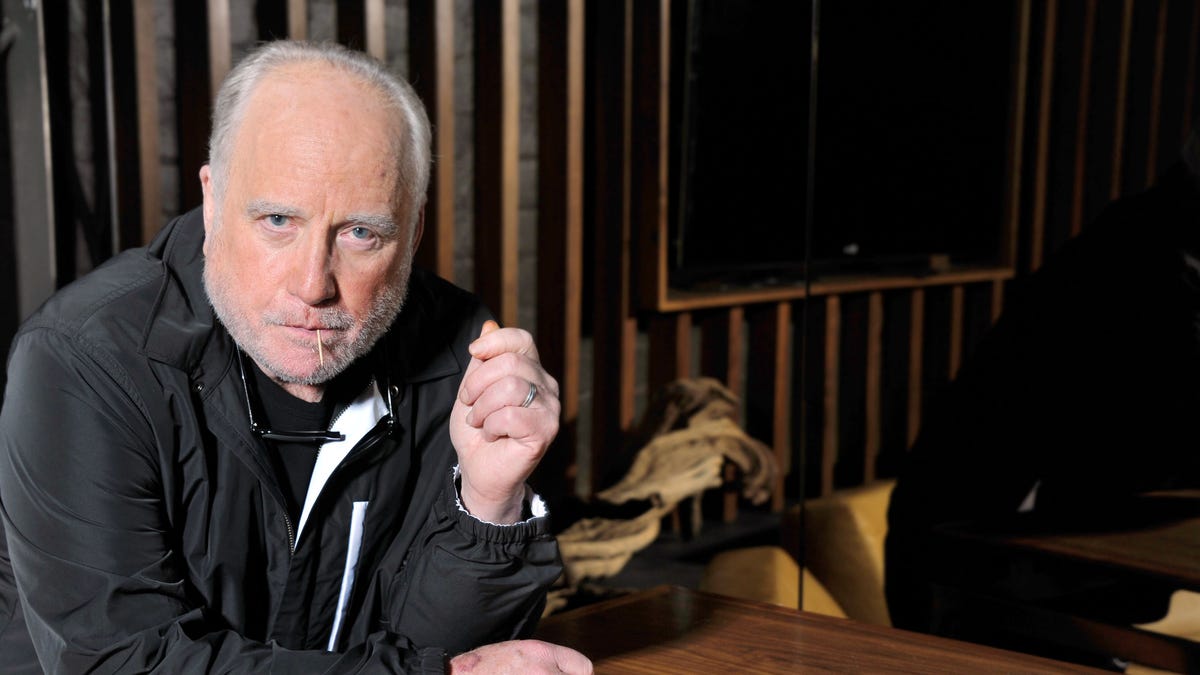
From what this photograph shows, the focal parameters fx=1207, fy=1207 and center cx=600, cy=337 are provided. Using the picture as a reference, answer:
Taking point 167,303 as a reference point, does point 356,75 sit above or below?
above

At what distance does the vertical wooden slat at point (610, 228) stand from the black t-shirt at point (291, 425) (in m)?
2.01

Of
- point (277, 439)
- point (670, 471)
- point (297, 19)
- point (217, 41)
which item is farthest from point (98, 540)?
point (670, 471)

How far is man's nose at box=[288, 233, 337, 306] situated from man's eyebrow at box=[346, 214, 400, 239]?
0.13 feet

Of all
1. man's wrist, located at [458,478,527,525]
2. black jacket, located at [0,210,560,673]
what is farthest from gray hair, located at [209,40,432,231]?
man's wrist, located at [458,478,527,525]

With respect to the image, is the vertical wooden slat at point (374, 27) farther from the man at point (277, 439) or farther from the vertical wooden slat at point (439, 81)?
the man at point (277, 439)

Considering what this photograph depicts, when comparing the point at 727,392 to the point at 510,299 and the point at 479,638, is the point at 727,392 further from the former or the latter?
the point at 479,638

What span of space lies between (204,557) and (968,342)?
127 centimetres

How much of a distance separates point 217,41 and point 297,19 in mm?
204

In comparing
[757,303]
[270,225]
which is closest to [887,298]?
[757,303]

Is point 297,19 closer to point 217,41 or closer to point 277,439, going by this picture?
point 217,41

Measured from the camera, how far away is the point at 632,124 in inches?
131

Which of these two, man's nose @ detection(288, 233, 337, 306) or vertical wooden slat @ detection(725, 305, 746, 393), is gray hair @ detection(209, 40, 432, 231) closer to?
man's nose @ detection(288, 233, 337, 306)

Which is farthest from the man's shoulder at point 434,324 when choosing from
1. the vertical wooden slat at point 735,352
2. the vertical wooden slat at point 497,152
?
the vertical wooden slat at point 735,352

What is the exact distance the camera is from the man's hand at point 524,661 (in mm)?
1063
